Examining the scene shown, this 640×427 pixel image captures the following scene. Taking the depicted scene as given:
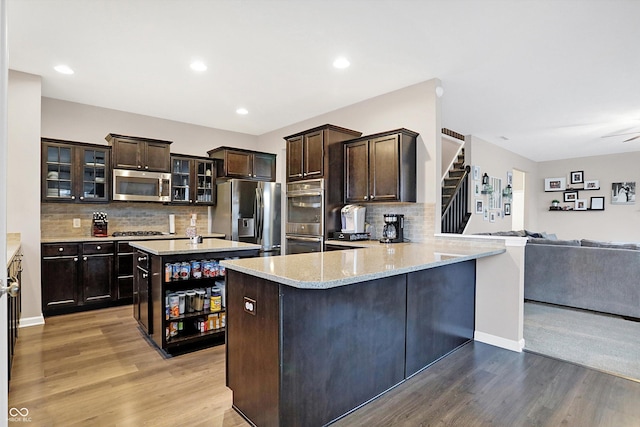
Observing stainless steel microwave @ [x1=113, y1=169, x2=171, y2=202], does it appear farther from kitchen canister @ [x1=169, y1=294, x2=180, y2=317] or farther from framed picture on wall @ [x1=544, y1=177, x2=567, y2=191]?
framed picture on wall @ [x1=544, y1=177, x2=567, y2=191]

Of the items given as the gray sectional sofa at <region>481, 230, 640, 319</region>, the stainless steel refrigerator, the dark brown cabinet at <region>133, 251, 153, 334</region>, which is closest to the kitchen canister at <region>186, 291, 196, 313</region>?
the dark brown cabinet at <region>133, 251, 153, 334</region>

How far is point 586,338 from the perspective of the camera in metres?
3.50

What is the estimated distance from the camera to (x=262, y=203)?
566 centimetres

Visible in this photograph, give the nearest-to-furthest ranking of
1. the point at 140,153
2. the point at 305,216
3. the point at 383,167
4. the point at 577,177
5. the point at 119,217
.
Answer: the point at 383,167, the point at 305,216, the point at 140,153, the point at 119,217, the point at 577,177

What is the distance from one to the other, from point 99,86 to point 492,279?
16.5 ft

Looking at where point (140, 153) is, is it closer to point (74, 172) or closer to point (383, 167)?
point (74, 172)

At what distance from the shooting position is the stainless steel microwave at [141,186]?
4.80 meters

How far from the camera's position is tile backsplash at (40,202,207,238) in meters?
4.62

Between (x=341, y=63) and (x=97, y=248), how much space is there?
379 cm

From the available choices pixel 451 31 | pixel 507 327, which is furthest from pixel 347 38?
pixel 507 327

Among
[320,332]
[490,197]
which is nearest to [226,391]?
[320,332]

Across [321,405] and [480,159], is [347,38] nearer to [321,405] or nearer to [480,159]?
[321,405]

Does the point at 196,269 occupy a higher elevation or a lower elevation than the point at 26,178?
lower

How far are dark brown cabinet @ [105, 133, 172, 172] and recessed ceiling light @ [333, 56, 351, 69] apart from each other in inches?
119
